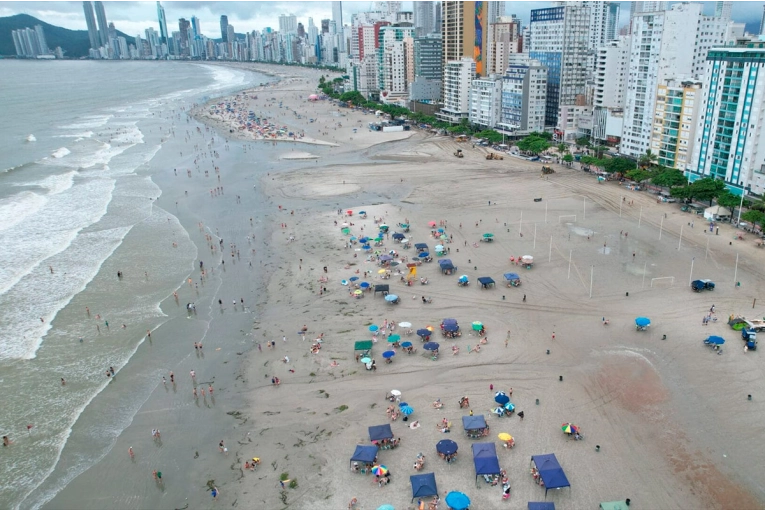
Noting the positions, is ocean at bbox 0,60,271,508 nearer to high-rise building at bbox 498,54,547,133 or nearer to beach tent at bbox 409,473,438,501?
beach tent at bbox 409,473,438,501

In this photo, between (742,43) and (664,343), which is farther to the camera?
(742,43)

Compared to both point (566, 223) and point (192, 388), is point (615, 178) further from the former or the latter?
point (192, 388)

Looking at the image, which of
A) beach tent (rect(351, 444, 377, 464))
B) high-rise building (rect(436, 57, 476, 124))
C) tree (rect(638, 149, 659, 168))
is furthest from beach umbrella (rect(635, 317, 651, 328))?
high-rise building (rect(436, 57, 476, 124))

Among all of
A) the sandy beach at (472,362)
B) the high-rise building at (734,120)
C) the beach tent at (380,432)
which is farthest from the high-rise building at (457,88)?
the beach tent at (380,432)

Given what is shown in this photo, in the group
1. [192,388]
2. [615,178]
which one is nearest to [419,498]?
[192,388]

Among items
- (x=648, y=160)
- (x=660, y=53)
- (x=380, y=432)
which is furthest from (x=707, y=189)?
(x=380, y=432)

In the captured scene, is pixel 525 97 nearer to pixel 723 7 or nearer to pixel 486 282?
pixel 486 282
